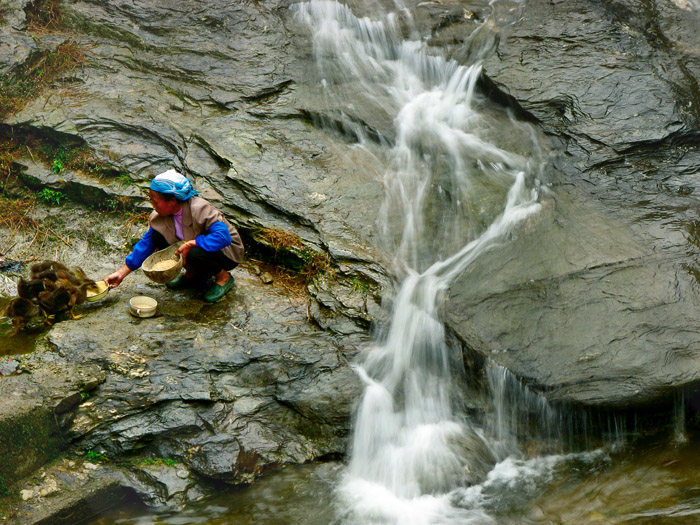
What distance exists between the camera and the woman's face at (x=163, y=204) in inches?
203

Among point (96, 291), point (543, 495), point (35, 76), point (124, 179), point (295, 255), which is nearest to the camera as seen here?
point (543, 495)

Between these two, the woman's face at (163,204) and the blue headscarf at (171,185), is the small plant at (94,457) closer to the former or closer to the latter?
the woman's face at (163,204)

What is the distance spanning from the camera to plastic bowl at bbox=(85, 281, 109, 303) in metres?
5.59

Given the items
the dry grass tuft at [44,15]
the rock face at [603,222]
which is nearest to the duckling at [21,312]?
the rock face at [603,222]

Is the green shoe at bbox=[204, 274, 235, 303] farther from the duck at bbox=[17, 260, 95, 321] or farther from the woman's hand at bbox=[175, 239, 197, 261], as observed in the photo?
the duck at bbox=[17, 260, 95, 321]

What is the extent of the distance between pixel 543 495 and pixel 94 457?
3.57 meters

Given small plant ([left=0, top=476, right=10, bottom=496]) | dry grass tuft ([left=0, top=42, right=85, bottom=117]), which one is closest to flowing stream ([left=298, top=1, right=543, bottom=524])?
small plant ([left=0, top=476, right=10, bottom=496])

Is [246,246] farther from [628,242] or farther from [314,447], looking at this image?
[628,242]

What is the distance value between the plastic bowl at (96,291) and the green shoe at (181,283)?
0.57 metres

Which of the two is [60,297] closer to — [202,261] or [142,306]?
[142,306]

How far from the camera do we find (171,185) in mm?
5094

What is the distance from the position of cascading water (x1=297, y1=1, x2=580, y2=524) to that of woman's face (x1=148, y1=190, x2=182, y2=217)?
220 centimetres

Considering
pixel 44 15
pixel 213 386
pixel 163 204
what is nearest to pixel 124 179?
pixel 163 204

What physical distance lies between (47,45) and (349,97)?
4.26 metres
